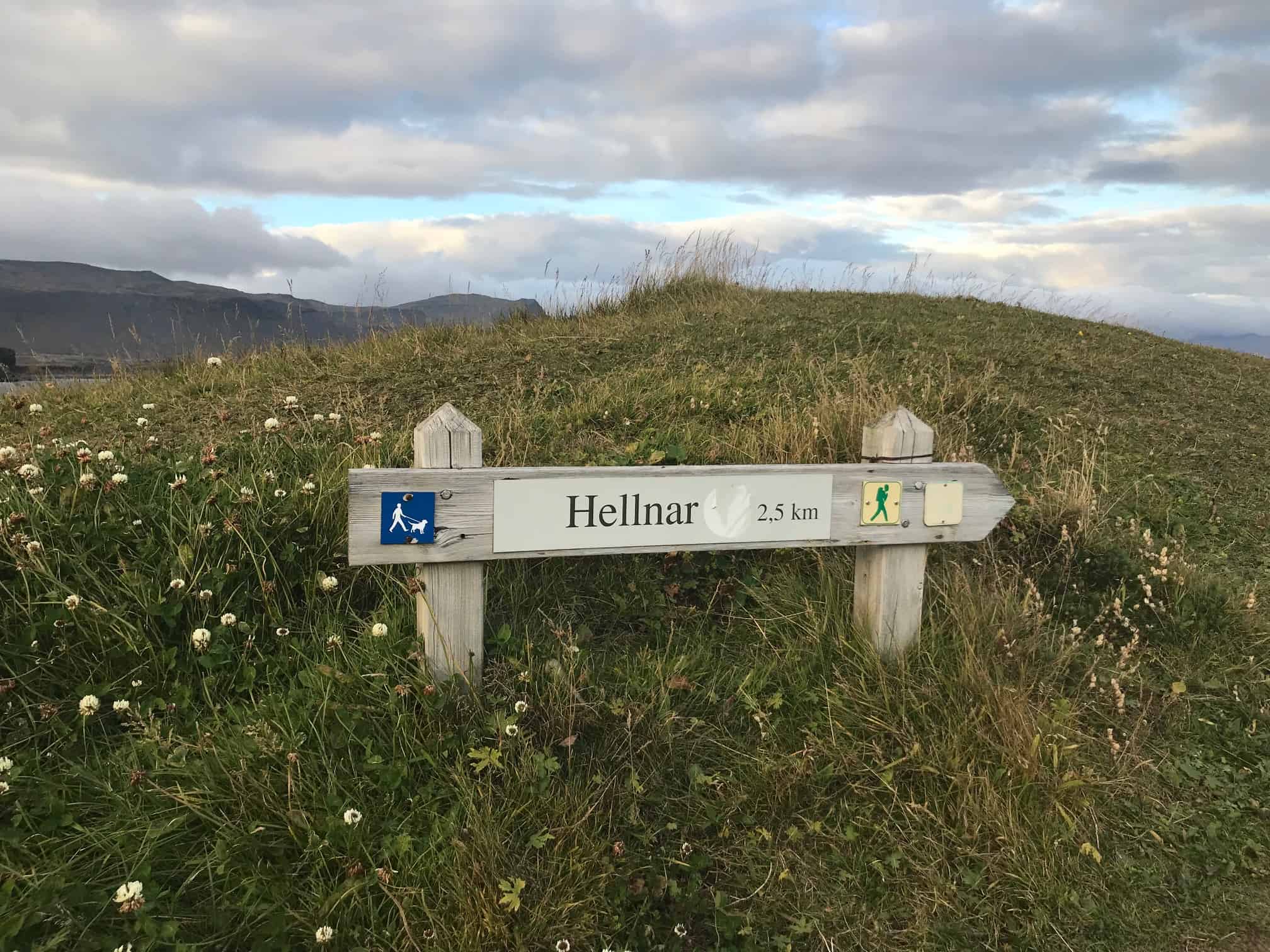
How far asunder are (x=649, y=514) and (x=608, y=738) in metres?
0.77

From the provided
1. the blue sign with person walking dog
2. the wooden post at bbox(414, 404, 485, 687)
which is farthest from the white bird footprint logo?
the blue sign with person walking dog

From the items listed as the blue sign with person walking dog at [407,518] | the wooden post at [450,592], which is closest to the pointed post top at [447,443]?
the wooden post at [450,592]

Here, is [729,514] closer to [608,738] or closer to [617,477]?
[617,477]

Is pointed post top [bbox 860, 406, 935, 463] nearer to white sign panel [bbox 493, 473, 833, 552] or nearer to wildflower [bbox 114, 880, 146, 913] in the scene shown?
white sign panel [bbox 493, 473, 833, 552]

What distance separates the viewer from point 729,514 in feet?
9.29

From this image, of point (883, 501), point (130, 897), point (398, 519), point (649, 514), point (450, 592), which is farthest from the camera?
point (883, 501)

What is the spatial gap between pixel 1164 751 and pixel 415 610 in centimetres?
293

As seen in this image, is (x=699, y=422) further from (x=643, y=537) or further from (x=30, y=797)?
(x=30, y=797)

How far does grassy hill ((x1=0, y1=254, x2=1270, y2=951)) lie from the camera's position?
217 cm

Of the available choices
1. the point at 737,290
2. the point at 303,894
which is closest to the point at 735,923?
the point at 303,894

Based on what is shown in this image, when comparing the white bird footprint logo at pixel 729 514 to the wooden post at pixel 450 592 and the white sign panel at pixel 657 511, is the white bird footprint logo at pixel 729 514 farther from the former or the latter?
the wooden post at pixel 450 592

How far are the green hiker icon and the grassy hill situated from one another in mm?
477

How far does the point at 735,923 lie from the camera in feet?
7.52

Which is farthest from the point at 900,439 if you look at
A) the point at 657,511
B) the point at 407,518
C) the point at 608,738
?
the point at 407,518
